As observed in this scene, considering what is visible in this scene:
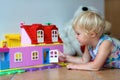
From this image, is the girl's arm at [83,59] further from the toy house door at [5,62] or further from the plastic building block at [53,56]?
the toy house door at [5,62]

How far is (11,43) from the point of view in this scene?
130cm

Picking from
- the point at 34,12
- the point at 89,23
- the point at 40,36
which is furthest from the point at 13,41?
the point at 89,23

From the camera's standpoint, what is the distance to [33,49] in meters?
1.13

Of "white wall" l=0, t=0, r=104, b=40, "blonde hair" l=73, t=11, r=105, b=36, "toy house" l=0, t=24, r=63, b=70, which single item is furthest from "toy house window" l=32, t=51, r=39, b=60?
"white wall" l=0, t=0, r=104, b=40

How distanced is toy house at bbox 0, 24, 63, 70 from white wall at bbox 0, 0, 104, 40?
0.94 ft

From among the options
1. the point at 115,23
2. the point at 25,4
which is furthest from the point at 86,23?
the point at 115,23

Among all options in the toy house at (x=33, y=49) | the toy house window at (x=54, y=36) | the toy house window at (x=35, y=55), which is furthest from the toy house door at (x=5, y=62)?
the toy house window at (x=54, y=36)

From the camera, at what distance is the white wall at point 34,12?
1.43 meters

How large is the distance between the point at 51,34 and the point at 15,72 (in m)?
0.27

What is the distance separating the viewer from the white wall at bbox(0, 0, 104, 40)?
143 cm

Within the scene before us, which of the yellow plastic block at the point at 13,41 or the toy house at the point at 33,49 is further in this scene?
the yellow plastic block at the point at 13,41

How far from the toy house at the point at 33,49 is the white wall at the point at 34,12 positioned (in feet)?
0.94

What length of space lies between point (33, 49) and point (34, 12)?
0.46 m

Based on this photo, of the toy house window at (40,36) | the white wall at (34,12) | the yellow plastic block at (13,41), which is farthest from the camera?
the white wall at (34,12)
